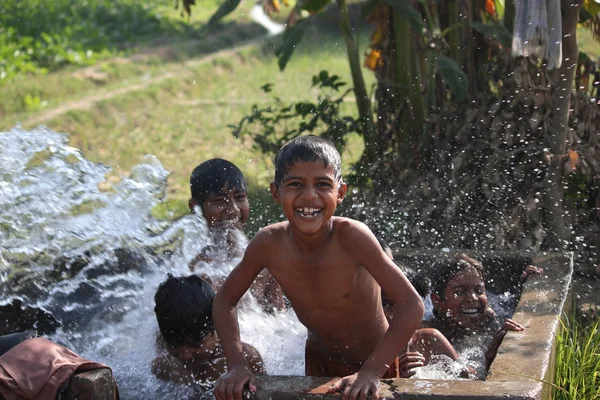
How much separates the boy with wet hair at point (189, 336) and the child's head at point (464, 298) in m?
0.96

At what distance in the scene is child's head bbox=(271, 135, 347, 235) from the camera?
3150 millimetres

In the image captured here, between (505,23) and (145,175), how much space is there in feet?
8.86

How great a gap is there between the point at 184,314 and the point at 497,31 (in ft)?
10.3

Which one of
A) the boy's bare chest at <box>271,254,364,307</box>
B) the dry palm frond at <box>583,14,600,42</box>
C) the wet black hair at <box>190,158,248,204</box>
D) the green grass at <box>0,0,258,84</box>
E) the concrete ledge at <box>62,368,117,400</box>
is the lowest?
the concrete ledge at <box>62,368,117,400</box>

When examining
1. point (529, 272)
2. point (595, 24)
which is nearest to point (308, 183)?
point (529, 272)

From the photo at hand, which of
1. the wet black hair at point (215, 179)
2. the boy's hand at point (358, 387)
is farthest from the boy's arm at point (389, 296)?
the wet black hair at point (215, 179)

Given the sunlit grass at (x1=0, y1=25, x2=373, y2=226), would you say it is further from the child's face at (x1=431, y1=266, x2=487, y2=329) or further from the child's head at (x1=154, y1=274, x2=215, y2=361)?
the child's head at (x1=154, y1=274, x2=215, y2=361)

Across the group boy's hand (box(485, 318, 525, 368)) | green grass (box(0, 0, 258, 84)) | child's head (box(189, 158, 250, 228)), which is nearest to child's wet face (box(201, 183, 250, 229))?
child's head (box(189, 158, 250, 228))

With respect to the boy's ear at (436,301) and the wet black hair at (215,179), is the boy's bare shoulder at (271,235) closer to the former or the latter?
the boy's ear at (436,301)

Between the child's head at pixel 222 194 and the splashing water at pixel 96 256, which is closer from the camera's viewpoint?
the splashing water at pixel 96 256

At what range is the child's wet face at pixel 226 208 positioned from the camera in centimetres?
470

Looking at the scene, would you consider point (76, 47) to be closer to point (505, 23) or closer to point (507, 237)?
point (505, 23)

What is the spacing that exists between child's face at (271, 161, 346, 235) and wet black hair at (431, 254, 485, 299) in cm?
129

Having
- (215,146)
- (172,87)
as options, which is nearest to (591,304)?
(215,146)
